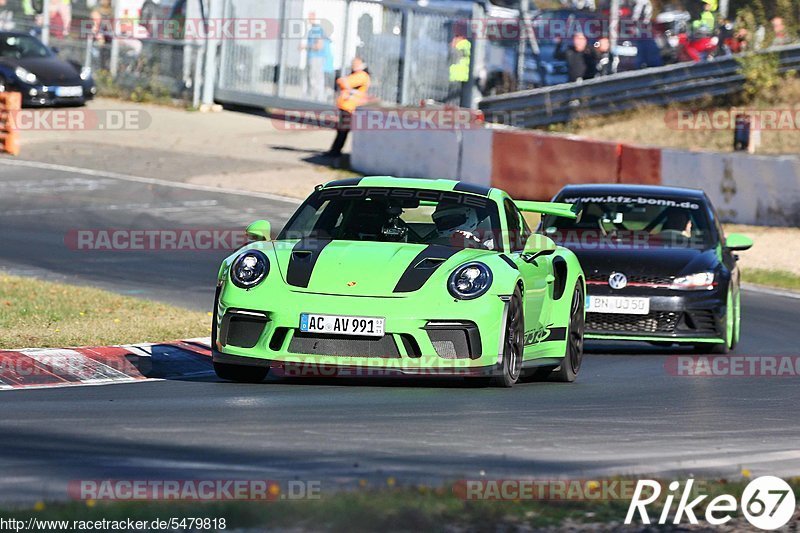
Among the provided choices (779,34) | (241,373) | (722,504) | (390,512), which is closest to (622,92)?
(779,34)

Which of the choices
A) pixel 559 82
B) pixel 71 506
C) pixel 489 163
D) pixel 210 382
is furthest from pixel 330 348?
pixel 559 82

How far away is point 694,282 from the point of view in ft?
40.3

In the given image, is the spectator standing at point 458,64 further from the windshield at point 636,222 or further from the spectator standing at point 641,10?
the windshield at point 636,222

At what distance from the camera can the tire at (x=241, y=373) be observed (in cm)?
902

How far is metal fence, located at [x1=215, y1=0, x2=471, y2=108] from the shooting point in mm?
30828

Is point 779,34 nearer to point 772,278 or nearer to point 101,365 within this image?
point 772,278

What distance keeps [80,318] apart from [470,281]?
4.24 m

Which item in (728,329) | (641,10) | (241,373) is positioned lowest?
(728,329)

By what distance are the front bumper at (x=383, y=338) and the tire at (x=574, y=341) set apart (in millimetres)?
1544

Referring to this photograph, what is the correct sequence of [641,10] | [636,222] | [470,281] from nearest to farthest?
[470,281] → [636,222] → [641,10]

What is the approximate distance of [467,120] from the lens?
25.5 m

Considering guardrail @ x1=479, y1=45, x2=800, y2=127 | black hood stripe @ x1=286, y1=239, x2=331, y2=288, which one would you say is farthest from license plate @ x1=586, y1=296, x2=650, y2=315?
guardrail @ x1=479, y1=45, x2=800, y2=127

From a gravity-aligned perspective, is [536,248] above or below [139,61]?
below

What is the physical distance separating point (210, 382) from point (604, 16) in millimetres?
23295
